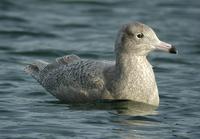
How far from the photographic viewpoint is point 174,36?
772 inches

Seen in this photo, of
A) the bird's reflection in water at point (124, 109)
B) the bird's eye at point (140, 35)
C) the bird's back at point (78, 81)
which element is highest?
the bird's eye at point (140, 35)

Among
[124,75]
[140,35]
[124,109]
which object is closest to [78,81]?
[124,75]

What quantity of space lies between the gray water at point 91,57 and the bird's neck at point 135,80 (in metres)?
0.19

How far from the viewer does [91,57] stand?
58.4 feet

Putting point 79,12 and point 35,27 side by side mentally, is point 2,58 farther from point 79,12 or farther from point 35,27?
point 79,12

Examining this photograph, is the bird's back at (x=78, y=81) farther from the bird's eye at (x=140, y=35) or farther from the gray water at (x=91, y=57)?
the bird's eye at (x=140, y=35)

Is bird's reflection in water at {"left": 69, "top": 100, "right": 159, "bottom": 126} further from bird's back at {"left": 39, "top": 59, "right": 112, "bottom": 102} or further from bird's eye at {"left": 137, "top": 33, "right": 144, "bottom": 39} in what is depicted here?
bird's eye at {"left": 137, "top": 33, "right": 144, "bottom": 39}

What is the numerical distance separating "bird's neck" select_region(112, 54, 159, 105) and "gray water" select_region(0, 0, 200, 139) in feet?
0.61

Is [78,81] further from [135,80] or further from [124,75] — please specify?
[135,80]

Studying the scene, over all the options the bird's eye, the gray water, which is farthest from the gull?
the gray water

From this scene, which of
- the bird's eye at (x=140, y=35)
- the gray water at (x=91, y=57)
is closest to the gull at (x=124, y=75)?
the bird's eye at (x=140, y=35)

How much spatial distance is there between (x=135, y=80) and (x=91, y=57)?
15.7ft

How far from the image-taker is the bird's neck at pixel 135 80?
13.0 m

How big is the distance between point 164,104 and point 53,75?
6.05 ft
